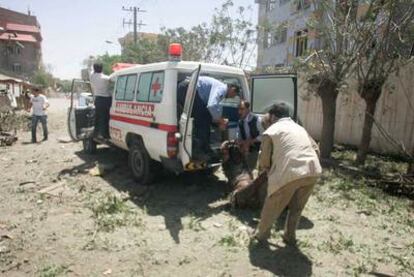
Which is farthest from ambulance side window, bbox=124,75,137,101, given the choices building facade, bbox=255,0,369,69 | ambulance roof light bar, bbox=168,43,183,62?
building facade, bbox=255,0,369,69

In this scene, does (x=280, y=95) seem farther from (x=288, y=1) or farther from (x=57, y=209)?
(x=288, y=1)

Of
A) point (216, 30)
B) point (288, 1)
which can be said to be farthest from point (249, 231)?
point (288, 1)

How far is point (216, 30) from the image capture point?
2034cm

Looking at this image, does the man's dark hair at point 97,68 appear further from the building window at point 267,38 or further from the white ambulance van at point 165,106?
the building window at point 267,38

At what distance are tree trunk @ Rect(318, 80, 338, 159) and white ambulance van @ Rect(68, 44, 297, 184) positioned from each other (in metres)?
2.98

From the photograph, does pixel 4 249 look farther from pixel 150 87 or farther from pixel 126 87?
pixel 126 87

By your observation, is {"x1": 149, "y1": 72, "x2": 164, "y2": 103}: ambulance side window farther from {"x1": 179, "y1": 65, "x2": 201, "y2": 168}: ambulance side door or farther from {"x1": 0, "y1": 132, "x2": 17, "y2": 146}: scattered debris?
{"x1": 0, "y1": 132, "x2": 17, "y2": 146}: scattered debris

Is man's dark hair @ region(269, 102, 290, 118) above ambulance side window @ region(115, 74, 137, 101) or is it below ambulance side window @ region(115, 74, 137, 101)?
below

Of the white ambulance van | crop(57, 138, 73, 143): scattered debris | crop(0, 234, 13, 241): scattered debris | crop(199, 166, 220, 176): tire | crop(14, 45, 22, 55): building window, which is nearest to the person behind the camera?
crop(0, 234, 13, 241): scattered debris

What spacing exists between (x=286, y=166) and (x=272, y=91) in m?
2.55

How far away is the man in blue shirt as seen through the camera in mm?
5634

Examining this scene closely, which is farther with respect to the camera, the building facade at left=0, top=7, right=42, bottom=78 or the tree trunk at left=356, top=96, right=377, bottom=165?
the building facade at left=0, top=7, right=42, bottom=78

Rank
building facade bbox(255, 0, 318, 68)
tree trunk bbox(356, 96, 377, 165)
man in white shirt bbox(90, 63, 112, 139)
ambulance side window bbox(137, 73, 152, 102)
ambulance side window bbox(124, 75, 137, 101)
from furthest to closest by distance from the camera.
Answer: building facade bbox(255, 0, 318, 68)
tree trunk bbox(356, 96, 377, 165)
man in white shirt bbox(90, 63, 112, 139)
ambulance side window bbox(124, 75, 137, 101)
ambulance side window bbox(137, 73, 152, 102)

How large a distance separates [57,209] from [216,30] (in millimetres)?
16490
